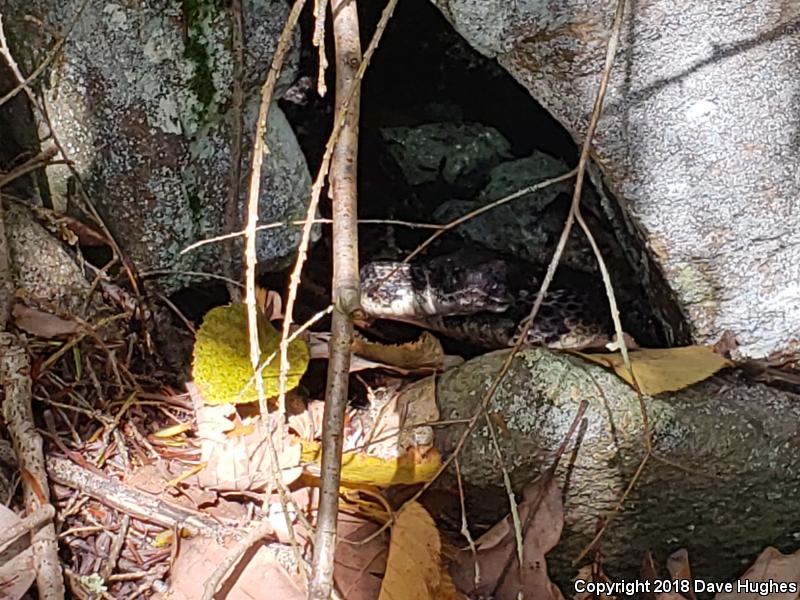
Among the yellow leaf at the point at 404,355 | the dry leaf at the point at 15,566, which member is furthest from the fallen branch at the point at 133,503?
the yellow leaf at the point at 404,355

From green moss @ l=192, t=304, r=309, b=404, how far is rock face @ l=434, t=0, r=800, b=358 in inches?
36.4

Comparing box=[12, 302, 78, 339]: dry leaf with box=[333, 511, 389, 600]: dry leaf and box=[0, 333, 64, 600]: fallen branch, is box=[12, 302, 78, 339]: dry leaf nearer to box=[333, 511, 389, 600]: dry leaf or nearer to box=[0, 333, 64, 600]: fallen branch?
box=[0, 333, 64, 600]: fallen branch

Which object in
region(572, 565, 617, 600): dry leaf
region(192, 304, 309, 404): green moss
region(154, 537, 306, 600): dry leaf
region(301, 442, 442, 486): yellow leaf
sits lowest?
region(572, 565, 617, 600): dry leaf

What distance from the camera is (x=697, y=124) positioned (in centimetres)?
225

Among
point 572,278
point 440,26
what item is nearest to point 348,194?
point 572,278

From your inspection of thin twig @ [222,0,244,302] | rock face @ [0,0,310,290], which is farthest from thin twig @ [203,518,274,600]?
rock face @ [0,0,310,290]

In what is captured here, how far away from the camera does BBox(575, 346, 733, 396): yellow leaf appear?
2215mm

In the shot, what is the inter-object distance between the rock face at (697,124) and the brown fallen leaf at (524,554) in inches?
24.5

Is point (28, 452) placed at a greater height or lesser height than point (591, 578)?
greater

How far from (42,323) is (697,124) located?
67.0 inches

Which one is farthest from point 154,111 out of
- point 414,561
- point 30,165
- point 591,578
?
point 591,578

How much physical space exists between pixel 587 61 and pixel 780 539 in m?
1.30

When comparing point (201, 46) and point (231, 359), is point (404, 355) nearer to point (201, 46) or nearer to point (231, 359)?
point (231, 359)

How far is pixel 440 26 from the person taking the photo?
3.17m
